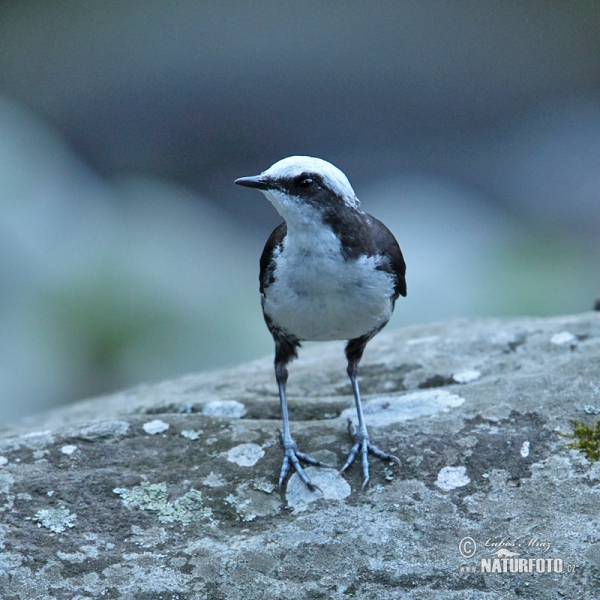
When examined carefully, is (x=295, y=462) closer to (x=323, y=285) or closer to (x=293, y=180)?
(x=323, y=285)

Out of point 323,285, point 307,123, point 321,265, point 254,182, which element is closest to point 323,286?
point 323,285

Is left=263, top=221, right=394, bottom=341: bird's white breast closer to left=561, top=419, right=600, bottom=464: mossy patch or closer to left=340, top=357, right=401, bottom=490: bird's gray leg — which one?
left=340, top=357, right=401, bottom=490: bird's gray leg

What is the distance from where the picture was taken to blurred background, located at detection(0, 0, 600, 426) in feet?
42.1

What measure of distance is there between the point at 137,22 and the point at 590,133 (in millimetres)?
10106

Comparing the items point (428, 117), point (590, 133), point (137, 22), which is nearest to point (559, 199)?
point (590, 133)

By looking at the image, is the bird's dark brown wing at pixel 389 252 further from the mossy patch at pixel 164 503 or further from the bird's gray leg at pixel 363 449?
the mossy patch at pixel 164 503

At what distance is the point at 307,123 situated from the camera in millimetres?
15727

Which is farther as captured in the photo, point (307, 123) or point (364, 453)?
point (307, 123)

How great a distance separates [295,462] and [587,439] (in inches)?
69.5

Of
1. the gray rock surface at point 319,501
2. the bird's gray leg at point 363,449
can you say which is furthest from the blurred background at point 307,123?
the bird's gray leg at point 363,449

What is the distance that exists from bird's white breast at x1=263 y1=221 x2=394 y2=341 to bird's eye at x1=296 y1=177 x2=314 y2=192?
258mm

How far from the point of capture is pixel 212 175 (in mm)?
15461

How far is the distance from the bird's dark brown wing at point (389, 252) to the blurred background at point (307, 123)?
6.76 meters

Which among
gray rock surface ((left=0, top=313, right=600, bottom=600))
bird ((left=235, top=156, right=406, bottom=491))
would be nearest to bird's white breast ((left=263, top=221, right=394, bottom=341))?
bird ((left=235, top=156, right=406, bottom=491))
